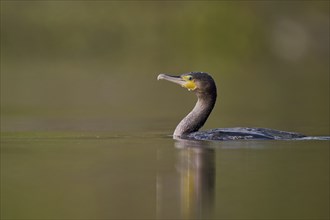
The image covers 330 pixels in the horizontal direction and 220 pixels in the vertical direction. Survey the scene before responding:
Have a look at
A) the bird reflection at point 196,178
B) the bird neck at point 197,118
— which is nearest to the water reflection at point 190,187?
the bird reflection at point 196,178

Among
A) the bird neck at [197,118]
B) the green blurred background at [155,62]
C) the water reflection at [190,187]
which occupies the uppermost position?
the green blurred background at [155,62]

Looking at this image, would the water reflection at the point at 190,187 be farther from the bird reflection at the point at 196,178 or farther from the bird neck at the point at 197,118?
the bird neck at the point at 197,118

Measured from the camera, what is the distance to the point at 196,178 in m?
A: 16.2

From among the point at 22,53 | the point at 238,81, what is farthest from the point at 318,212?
the point at 22,53

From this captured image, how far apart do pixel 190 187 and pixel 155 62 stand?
37.5 m

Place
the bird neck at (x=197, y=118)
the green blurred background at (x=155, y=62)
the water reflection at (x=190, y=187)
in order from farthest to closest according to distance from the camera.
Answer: the green blurred background at (x=155, y=62), the bird neck at (x=197, y=118), the water reflection at (x=190, y=187)

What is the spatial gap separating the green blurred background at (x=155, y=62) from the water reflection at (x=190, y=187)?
427cm

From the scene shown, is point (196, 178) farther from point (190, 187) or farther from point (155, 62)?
point (155, 62)

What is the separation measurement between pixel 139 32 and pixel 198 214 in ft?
188

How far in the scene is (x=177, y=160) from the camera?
697 inches

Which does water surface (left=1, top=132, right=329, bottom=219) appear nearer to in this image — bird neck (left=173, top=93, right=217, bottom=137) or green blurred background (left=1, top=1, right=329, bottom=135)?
bird neck (left=173, top=93, right=217, bottom=137)

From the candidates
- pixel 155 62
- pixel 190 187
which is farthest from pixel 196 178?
pixel 155 62

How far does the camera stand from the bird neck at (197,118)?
20.5 meters

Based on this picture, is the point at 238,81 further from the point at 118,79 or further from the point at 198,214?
the point at 198,214
